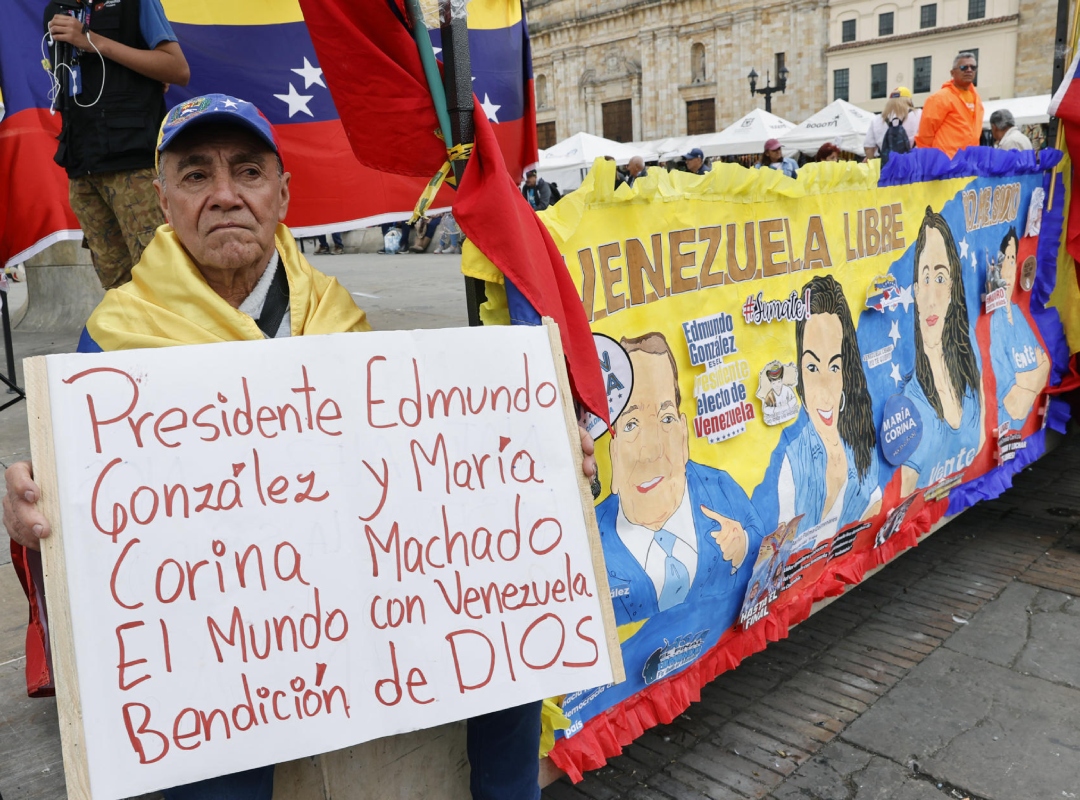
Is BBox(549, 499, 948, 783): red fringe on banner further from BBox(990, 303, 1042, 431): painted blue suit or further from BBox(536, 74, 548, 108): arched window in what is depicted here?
BBox(536, 74, 548, 108): arched window

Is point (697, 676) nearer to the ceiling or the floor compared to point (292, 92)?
nearer to the floor

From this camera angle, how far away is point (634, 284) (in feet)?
7.63

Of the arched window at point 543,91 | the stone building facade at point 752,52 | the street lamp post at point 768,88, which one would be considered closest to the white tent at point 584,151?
the street lamp post at point 768,88

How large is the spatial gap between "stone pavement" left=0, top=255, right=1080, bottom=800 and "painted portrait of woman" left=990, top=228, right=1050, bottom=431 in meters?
0.64

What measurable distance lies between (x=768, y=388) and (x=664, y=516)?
0.59 metres

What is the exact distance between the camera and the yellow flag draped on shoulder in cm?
173

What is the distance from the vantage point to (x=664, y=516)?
2354 mm

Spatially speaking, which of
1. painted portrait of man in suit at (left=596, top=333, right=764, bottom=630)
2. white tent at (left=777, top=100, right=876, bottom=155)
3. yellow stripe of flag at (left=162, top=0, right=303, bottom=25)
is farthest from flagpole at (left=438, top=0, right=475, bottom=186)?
white tent at (left=777, top=100, right=876, bottom=155)

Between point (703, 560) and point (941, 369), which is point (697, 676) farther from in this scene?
point (941, 369)

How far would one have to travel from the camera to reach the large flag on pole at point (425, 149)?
1.90 meters

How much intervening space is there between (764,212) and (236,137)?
153cm

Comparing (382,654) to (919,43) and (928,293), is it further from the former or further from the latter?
(919,43)

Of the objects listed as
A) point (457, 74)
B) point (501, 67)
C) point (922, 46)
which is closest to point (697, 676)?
point (457, 74)

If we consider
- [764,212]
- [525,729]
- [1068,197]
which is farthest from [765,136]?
[525,729]
